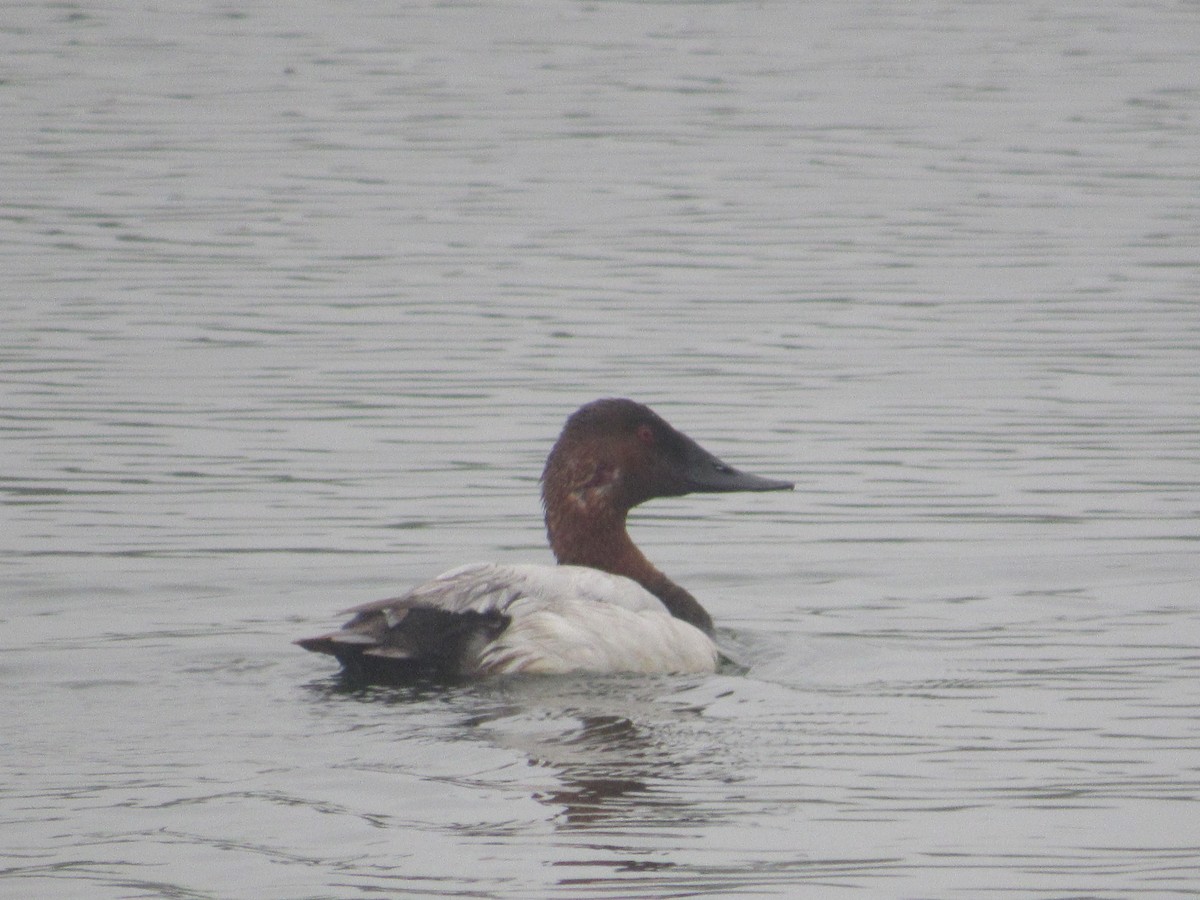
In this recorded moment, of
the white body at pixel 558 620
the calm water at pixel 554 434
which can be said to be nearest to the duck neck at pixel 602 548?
the calm water at pixel 554 434

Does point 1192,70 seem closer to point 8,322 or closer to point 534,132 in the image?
point 534,132

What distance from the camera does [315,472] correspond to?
13438 mm

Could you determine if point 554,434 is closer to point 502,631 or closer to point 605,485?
point 605,485

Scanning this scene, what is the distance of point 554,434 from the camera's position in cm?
1448

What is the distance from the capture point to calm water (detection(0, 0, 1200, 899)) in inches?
288

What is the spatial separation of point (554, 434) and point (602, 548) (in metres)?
4.04

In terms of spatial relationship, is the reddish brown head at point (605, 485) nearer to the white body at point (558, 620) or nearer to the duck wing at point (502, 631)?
the white body at point (558, 620)

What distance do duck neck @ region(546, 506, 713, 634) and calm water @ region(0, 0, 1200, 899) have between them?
17.4 inches

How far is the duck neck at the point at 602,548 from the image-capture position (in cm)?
1042

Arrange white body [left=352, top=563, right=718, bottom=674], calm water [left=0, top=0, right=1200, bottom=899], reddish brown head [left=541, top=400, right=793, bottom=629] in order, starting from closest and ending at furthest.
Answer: calm water [left=0, top=0, right=1200, bottom=899] → white body [left=352, top=563, right=718, bottom=674] → reddish brown head [left=541, top=400, right=793, bottom=629]

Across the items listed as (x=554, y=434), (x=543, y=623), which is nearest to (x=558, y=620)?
(x=543, y=623)

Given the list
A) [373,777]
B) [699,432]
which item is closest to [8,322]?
[699,432]

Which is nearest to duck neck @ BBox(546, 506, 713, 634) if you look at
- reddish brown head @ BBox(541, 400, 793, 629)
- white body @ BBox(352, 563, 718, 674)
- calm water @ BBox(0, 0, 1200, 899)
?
reddish brown head @ BBox(541, 400, 793, 629)

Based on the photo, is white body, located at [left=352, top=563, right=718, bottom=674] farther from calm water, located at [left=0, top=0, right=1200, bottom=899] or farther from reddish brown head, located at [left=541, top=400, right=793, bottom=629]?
reddish brown head, located at [left=541, top=400, right=793, bottom=629]
